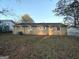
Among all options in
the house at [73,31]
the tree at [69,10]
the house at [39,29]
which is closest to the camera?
the tree at [69,10]

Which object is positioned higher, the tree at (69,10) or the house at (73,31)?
the tree at (69,10)

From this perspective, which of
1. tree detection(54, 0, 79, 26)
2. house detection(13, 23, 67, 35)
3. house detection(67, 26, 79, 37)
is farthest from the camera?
house detection(13, 23, 67, 35)

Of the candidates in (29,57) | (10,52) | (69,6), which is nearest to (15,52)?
(10,52)

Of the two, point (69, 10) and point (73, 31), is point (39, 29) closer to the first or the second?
point (73, 31)

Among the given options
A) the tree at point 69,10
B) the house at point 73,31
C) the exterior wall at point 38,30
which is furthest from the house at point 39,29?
the tree at point 69,10

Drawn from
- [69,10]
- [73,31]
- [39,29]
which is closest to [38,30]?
[39,29]

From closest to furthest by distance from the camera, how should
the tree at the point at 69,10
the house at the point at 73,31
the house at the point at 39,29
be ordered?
1. the tree at the point at 69,10
2. the house at the point at 73,31
3. the house at the point at 39,29

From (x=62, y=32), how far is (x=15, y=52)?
81.1 ft

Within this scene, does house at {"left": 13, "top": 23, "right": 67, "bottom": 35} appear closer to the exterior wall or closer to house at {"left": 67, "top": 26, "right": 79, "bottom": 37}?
the exterior wall

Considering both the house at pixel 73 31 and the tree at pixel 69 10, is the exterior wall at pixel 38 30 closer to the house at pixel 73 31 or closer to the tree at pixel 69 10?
the house at pixel 73 31

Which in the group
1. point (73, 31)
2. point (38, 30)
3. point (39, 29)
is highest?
point (39, 29)

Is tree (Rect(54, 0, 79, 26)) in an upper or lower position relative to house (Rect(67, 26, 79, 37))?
upper

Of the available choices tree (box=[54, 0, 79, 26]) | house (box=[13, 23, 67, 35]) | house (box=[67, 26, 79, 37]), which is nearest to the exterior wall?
house (box=[13, 23, 67, 35])

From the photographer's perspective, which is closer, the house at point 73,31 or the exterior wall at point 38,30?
the house at point 73,31
